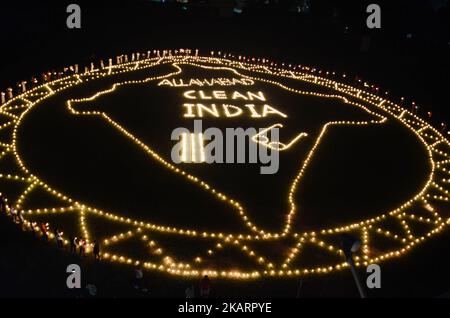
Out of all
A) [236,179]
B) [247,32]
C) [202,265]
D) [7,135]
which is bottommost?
[202,265]

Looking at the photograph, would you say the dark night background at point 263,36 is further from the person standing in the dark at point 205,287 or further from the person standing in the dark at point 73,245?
the person standing in the dark at point 73,245

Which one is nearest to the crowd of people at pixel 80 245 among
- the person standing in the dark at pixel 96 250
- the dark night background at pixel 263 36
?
the person standing in the dark at pixel 96 250

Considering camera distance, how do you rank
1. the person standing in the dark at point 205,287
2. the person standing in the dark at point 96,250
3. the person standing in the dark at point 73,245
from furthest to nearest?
the person standing in the dark at point 73,245, the person standing in the dark at point 96,250, the person standing in the dark at point 205,287

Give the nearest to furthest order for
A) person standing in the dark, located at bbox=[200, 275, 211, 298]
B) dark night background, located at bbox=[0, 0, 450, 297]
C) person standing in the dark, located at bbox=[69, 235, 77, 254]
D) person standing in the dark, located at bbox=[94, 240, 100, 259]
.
→ person standing in the dark, located at bbox=[200, 275, 211, 298] → person standing in the dark, located at bbox=[94, 240, 100, 259] → person standing in the dark, located at bbox=[69, 235, 77, 254] → dark night background, located at bbox=[0, 0, 450, 297]

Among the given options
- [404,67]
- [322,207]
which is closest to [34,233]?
[322,207]

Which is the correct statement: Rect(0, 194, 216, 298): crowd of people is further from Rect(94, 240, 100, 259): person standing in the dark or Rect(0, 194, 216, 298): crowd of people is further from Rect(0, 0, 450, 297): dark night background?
Rect(0, 0, 450, 297): dark night background

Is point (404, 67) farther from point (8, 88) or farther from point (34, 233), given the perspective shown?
point (34, 233)

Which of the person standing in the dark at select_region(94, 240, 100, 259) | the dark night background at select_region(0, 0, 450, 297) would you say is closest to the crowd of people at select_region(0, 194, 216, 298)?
the person standing in the dark at select_region(94, 240, 100, 259)

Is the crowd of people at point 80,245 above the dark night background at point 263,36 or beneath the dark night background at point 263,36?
beneath
